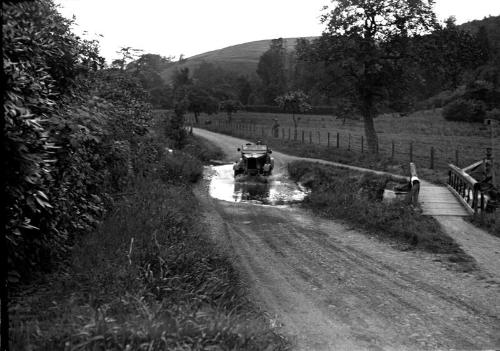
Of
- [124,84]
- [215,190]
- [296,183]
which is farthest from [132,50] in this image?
[296,183]

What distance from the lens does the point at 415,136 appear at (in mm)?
46750

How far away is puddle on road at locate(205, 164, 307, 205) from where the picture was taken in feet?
68.3

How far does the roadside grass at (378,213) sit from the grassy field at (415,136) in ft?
17.4

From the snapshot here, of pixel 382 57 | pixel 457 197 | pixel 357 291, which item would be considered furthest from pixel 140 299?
pixel 382 57

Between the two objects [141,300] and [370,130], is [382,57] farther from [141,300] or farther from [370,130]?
[141,300]

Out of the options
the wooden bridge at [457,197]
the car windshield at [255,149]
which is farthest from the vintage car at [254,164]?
the wooden bridge at [457,197]

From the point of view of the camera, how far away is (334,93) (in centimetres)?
3312

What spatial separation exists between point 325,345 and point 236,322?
132 centimetres

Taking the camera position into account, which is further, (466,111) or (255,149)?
(466,111)

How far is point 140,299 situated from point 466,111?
59.4 metres

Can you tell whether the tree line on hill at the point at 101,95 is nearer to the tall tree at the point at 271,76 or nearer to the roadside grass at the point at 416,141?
the roadside grass at the point at 416,141

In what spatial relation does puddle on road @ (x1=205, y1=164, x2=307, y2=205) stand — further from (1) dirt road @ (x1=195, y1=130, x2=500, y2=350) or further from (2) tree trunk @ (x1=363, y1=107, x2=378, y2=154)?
(2) tree trunk @ (x1=363, y1=107, x2=378, y2=154)

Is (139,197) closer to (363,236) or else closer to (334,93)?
(363,236)

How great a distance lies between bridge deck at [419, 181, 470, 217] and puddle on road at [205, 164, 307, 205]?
5.04 meters
